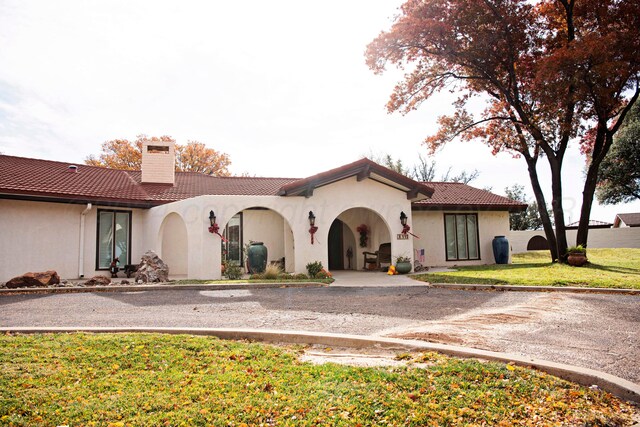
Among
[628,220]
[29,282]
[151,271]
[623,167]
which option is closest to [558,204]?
[151,271]

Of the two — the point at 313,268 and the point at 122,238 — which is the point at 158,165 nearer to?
the point at 122,238

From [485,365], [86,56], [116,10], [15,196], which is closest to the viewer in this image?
[485,365]

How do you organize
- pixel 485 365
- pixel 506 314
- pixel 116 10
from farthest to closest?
pixel 116 10, pixel 506 314, pixel 485 365

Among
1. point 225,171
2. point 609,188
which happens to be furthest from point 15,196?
point 609,188

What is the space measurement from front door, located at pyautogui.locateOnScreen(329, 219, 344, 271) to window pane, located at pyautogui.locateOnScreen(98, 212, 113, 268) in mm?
8243

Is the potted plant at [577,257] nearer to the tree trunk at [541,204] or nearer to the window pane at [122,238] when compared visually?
the tree trunk at [541,204]

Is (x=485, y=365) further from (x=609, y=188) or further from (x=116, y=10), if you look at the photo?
(x=609, y=188)

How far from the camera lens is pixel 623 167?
27.2 meters

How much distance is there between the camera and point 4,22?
29.8 feet

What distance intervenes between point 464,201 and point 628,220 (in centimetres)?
3010

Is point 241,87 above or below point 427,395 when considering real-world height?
above

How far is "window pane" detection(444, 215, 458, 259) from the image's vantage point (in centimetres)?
1789

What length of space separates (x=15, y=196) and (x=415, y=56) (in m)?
13.9

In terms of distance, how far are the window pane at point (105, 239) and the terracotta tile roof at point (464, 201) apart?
11.1 m
